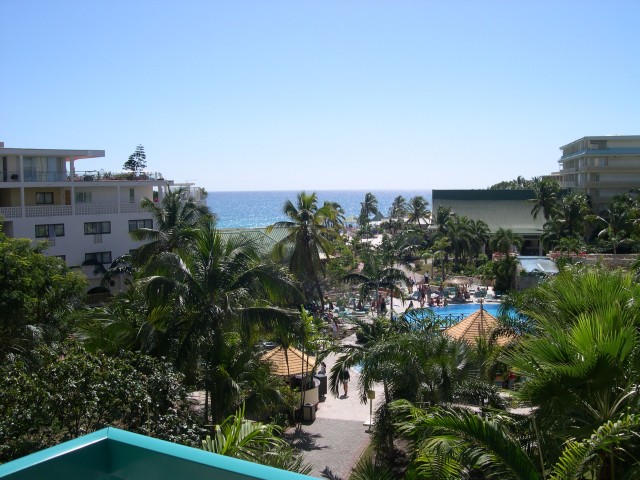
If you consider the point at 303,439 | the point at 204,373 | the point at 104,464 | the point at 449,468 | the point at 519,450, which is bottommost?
the point at 303,439

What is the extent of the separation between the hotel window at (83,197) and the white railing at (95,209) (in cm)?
106

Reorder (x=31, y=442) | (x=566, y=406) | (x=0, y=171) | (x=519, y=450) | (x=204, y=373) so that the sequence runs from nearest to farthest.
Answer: (x=519, y=450) → (x=566, y=406) → (x=31, y=442) → (x=204, y=373) → (x=0, y=171)

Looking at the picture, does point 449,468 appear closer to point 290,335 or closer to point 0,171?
point 290,335

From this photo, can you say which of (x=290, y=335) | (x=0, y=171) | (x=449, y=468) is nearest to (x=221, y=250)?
(x=290, y=335)

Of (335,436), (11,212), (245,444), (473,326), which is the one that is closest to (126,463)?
→ (245,444)

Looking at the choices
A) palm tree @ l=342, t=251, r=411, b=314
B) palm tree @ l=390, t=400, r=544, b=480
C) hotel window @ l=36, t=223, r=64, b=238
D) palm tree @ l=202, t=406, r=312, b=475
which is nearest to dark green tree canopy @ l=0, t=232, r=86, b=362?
palm tree @ l=202, t=406, r=312, b=475

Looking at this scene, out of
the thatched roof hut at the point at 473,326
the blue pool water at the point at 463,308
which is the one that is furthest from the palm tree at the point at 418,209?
the thatched roof hut at the point at 473,326

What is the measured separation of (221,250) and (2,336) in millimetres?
5360

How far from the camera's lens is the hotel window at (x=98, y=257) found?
33.5 metres

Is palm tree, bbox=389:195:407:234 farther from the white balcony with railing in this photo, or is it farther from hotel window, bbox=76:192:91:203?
hotel window, bbox=76:192:91:203

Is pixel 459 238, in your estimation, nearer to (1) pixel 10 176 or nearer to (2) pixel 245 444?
(1) pixel 10 176

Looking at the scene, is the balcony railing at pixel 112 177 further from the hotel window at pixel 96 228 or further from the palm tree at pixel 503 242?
the palm tree at pixel 503 242

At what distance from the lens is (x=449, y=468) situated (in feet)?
16.9

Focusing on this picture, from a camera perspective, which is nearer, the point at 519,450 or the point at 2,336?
the point at 519,450
